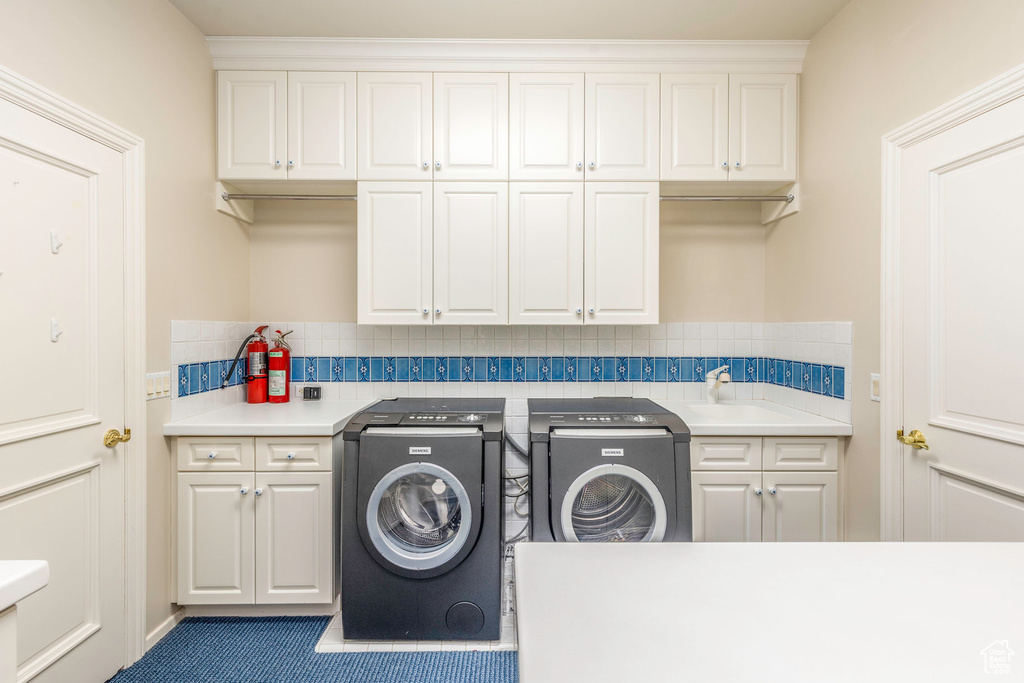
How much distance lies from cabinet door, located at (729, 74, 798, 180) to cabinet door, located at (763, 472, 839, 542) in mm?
1429

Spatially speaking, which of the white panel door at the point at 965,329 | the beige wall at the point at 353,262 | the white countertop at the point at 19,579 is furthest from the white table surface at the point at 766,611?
the beige wall at the point at 353,262

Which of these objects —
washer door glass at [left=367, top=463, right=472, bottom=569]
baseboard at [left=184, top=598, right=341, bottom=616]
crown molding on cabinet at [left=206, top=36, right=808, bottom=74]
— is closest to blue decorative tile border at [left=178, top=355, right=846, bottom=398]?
washer door glass at [left=367, top=463, right=472, bottom=569]

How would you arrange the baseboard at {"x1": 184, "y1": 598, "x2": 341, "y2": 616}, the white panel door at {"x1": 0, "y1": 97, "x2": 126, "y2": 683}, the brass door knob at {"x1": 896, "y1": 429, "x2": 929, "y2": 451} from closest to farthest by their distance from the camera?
the white panel door at {"x1": 0, "y1": 97, "x2": 126, "y2": 683} < the brass door knob at {"x1": 896, "y1": 429, "x2": 929, "y2": 451} < the baseboard at {"x1": 184, "y1": 598, "x2": 341, "y2": 616}

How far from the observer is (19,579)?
2.40ft

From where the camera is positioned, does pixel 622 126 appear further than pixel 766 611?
Yes

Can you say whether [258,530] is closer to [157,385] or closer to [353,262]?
[157,385]

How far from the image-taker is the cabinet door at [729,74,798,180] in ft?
8.13

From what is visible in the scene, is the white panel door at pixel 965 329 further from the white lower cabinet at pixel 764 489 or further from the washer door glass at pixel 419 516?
the washer door glass at pixel 419 516

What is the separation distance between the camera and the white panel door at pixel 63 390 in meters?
1.50

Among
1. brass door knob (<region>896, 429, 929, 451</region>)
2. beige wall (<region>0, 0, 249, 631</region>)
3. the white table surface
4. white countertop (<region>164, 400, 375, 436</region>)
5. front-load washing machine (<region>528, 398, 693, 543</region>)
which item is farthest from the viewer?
white countertop (<region>164, 400, 375, 436</region>)

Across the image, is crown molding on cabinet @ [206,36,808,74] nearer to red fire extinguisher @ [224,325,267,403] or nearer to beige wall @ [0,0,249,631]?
beige wall @ [0,0,249,631]

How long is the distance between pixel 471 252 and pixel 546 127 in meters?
0.70

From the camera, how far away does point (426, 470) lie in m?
2.03

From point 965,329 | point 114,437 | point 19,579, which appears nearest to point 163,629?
point 114,437
